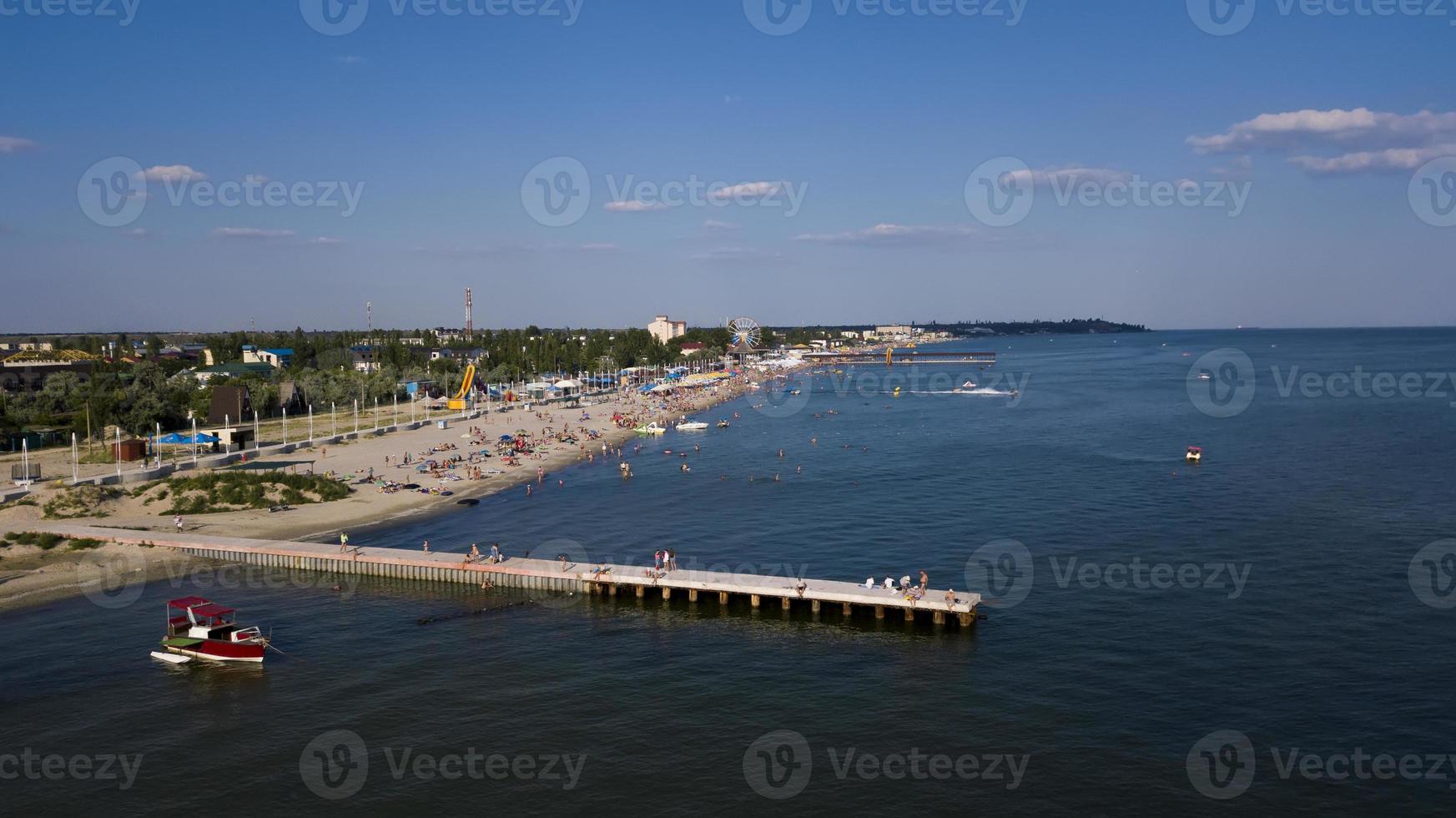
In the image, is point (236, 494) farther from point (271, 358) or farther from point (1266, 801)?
point (271, 358)

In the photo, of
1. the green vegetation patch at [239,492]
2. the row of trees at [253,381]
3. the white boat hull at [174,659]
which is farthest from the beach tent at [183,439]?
the white boat hull at [174,659]

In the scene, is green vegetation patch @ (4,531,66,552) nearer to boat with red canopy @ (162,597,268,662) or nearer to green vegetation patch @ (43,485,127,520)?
green vegetation patch @ (43,485,127,520)

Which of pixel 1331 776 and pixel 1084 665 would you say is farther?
pixel 1084 665

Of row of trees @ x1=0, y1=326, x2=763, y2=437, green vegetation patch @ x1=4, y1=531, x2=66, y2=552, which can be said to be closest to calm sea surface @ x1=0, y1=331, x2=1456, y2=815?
green vegetation patch @ x1=4, y1=531, x2=66, y2=552

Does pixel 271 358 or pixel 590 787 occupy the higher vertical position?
pixel 271 358

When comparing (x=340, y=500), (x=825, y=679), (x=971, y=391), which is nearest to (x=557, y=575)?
(x=825, y=679)

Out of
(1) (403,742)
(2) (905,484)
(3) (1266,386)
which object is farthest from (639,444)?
(3) (1266,386)
